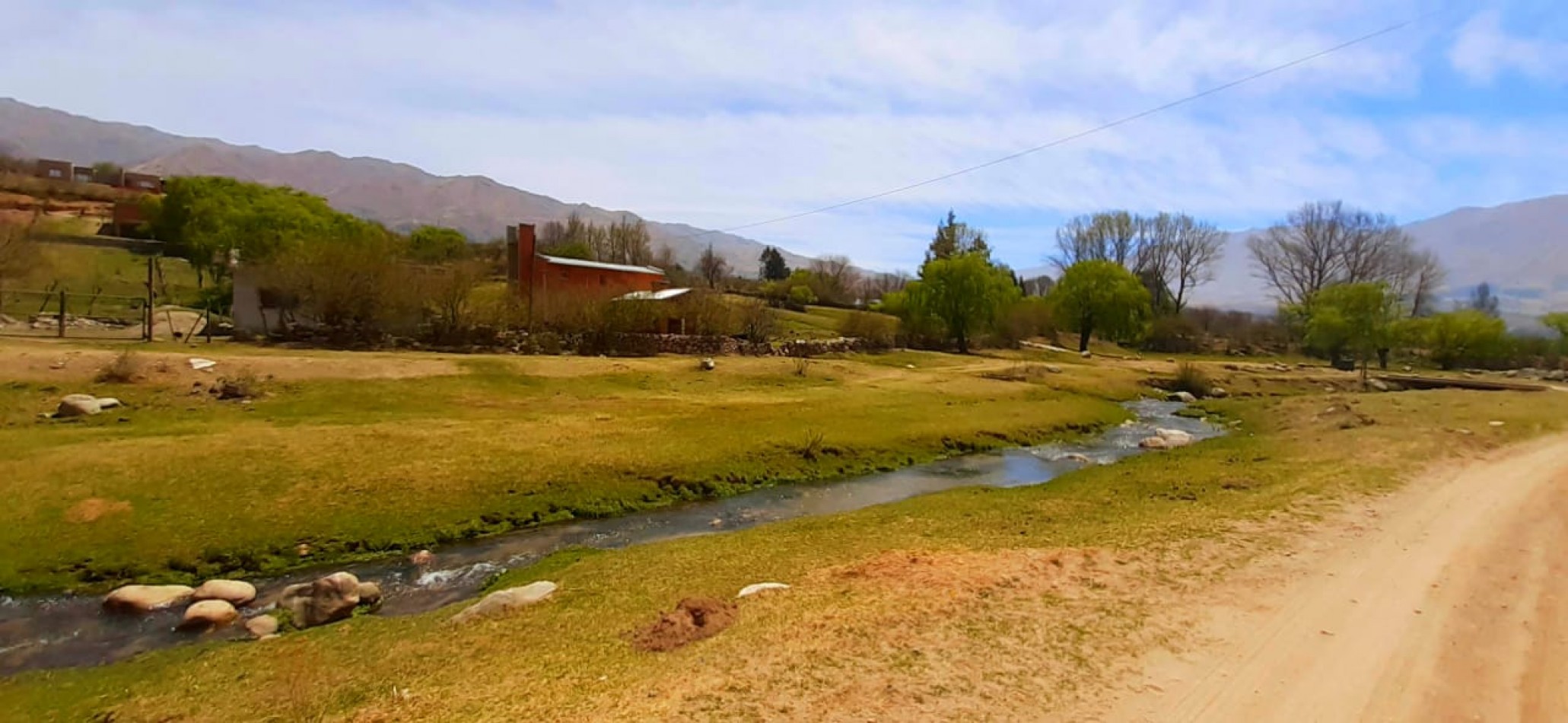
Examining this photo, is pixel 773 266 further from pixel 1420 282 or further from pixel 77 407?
pixel 77 407

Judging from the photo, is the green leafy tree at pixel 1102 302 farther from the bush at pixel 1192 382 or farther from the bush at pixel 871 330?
the bush at pixel 1192 382

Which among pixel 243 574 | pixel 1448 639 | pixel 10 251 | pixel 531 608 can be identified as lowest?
pixel 243 574

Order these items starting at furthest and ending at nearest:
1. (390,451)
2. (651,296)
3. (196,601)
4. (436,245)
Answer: (436,245)
(651,296)
(390,451)
(196,601)

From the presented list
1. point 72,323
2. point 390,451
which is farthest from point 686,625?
point 72,323

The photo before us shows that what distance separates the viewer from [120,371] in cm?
2405

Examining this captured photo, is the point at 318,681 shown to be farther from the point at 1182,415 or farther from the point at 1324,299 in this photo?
the point at 1324,299

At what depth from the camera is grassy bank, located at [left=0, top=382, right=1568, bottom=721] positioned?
711 centimetres

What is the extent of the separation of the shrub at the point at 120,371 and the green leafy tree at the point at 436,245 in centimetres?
5106

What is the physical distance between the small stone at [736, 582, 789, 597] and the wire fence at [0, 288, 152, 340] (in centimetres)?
3721

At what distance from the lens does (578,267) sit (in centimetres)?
5941

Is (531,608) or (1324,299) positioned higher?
(1324,299)

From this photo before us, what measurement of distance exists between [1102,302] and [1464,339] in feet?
113

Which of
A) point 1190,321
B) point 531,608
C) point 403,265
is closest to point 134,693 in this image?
point 531,608

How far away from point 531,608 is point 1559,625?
1242 cm
